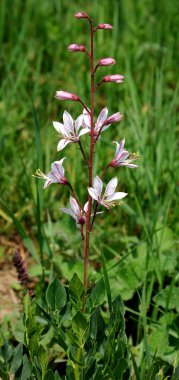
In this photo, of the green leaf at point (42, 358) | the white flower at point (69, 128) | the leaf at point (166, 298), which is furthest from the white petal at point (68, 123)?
the leaf at point (166, 298)

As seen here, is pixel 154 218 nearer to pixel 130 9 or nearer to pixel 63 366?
pixel 63 366

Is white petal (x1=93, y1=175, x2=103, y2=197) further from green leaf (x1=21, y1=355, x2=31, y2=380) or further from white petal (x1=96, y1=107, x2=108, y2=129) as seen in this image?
green leaf (x1=21, y1=355, x2=31, y2=380)

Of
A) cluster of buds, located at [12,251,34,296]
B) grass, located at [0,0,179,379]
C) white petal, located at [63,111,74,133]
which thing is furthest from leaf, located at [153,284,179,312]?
white petal, located at [63,111,74,133]

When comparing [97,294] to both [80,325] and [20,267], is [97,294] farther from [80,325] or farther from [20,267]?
[20,267]

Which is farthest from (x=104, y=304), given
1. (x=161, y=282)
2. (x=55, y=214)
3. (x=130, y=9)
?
(x=130, y=9)

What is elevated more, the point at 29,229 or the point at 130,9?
the point at 130,9
